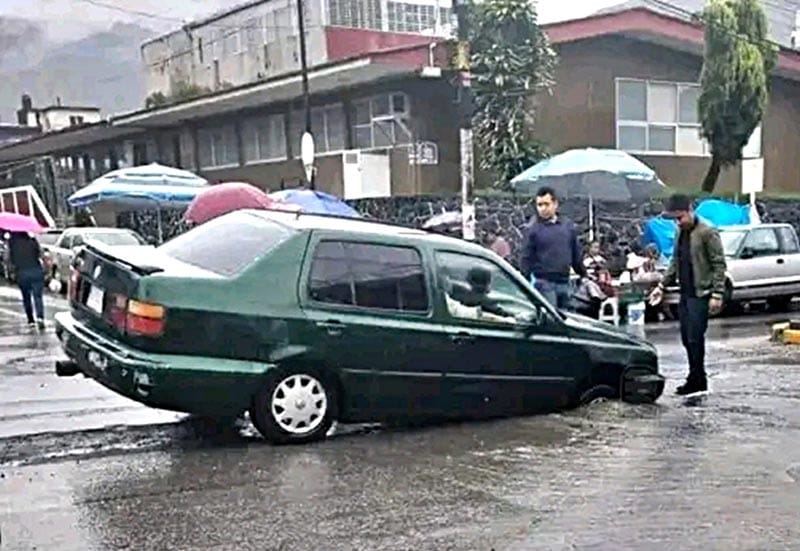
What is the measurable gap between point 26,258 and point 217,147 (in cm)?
1793

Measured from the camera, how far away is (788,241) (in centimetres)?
1988

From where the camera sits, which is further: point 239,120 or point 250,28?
point 250,28

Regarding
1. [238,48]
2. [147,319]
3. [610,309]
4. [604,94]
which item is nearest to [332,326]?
[147,319]

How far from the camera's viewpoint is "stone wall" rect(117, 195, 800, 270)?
71.4 ft

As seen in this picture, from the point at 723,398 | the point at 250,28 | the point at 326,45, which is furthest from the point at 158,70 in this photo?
the point at 723,398

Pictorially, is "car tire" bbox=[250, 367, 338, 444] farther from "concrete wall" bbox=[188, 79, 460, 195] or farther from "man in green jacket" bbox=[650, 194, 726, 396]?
"concrete wall" bbox=[188, 79, 460, 195]

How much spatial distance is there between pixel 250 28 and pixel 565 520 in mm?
38381

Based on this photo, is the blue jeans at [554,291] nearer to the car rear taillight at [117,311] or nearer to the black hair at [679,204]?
the black hair at [679,204]

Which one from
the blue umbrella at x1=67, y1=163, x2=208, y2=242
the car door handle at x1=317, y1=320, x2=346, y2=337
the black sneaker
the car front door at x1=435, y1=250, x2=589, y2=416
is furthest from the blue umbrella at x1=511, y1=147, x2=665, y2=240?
the car door handle at x1=317, y1=320, x2=346, y2=337

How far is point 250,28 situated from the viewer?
137 feet

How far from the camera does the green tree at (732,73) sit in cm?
2450

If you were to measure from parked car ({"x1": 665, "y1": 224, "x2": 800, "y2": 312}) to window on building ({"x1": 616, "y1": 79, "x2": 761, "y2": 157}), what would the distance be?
764 cm

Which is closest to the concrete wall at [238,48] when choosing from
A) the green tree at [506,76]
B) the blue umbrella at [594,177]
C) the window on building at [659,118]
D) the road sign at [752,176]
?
the window on building at [659,118]

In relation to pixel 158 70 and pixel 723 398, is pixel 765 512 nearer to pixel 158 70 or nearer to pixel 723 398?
pixel 723 398
